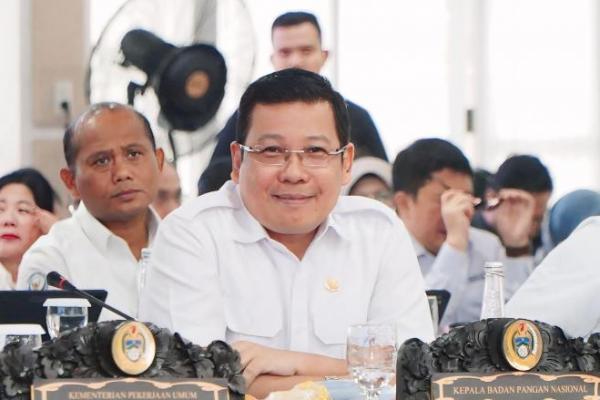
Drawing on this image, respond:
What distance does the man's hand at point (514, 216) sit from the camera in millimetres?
5086

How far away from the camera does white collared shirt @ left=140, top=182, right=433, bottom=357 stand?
103 inches

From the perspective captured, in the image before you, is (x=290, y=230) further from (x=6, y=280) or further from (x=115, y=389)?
(x=6, y=280)

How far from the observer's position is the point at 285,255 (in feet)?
8.83

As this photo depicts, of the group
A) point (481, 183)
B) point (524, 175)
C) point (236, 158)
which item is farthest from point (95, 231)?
point (481, 183)

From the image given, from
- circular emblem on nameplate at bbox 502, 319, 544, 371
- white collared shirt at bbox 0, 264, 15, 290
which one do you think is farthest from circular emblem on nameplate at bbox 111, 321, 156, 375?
white collared shirt at bbox 0, 264, 15, 290

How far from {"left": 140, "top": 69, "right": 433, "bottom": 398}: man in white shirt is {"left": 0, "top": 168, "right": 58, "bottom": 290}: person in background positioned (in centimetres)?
148

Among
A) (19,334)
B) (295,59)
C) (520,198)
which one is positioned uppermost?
(295,59)

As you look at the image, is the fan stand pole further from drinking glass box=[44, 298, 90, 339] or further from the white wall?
drinking glass box=[44, 298, 90, 339]

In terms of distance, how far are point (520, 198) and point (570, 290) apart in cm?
288

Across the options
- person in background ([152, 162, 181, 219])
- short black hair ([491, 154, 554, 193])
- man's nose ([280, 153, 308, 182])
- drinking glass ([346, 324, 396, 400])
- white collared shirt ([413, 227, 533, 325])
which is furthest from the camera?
short black hair ([491, 154, 554, 193])

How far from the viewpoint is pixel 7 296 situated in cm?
279

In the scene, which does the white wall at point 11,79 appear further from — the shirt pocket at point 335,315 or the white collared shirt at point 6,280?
the shirt pocket at point 335,315

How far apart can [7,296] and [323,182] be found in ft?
2.32

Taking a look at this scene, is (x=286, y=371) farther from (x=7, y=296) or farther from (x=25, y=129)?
(x=25, y=129)
